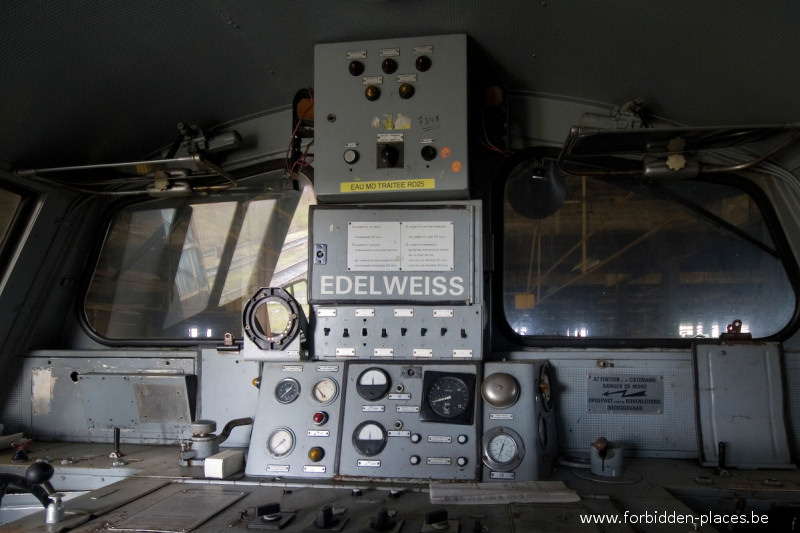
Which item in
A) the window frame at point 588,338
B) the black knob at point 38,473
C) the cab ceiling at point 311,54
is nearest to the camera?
the black knob at point 38,473

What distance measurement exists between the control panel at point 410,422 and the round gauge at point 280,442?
0.79 ft

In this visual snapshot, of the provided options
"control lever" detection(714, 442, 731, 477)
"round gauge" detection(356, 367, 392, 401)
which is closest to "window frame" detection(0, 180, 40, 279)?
"round gauge" detection(356, 367, 392, 401)

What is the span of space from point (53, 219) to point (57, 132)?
649 mm

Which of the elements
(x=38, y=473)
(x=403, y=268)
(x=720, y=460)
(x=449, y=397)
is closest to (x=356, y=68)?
(x=403, y=268)

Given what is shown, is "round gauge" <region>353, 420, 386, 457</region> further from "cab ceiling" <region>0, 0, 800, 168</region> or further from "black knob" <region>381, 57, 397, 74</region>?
"cab ceiling" <region>0, 0, 800, 168</region>

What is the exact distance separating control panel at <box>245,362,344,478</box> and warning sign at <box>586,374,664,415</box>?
1279 millimetres

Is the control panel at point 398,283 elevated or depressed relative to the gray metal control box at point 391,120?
depressed

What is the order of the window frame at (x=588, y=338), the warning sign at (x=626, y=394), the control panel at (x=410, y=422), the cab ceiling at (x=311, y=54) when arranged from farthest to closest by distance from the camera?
the window frame at (x=588, y=338) < the warning sign at (x=626, y=394) < the control panel at (x=410, y=422) < the cab ceiling at (x=311, y=54)

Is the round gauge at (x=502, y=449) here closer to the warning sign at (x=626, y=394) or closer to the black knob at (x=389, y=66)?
the warning sign at (x=626, y=394)

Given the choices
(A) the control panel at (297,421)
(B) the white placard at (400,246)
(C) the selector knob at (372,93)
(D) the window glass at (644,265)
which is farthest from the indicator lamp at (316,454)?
(C) the selector knob at (372,93)

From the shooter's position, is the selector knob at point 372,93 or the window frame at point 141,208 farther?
the window frame at point 141,208

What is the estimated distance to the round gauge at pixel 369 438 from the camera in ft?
8.09

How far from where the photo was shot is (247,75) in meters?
3.04

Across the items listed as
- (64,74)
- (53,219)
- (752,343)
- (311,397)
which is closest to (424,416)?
(311,397)
